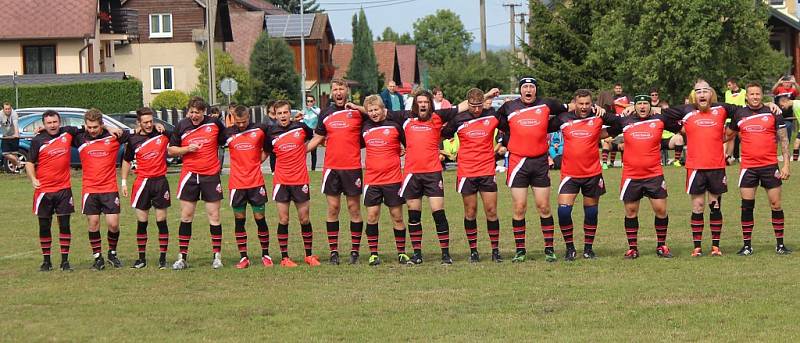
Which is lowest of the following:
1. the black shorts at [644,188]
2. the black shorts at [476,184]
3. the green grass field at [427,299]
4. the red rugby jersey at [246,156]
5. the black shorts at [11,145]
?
the green grass field at [427,299]

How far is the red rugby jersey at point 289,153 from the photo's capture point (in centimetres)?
1509

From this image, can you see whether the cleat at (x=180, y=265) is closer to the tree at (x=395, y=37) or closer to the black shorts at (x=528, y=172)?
the black shorts at (x=528, y=172)

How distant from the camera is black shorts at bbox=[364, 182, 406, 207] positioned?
14789mm

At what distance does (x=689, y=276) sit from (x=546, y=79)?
1380 inches

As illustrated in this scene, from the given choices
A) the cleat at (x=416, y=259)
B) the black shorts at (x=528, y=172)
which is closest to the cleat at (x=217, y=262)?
the cleat at (x=416, y=259)

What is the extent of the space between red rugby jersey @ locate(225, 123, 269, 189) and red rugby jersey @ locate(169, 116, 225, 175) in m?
0.21

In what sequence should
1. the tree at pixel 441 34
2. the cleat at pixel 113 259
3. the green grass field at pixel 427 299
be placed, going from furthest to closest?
1. the tree at pixel 441 34
2. the cleat at pixel 113 259
3. the green grass field at pixel 427 299

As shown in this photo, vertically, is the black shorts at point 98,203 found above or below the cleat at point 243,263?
above

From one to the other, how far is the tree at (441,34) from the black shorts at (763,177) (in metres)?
154

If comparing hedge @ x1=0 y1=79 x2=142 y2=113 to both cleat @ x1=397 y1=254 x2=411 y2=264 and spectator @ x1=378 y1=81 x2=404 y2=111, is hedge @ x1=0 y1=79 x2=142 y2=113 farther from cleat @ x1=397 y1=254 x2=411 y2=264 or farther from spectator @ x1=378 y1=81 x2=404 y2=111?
cleat @ x1=397 y1=254 x2=411 y2=264

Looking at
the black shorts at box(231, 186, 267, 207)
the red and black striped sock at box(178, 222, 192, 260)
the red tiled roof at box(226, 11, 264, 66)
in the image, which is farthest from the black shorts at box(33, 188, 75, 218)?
the red tiled roof at box(226, 11, 264, 66)

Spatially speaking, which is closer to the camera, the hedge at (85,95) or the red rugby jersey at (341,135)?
the red rugby jersey at (341,135)

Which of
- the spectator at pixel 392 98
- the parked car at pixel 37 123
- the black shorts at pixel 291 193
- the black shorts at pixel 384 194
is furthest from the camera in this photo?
the parked car at pixel 37 123

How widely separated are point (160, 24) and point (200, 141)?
208 ft
